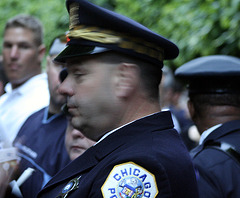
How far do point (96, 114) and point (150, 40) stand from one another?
1.21 feet

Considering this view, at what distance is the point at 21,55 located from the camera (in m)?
4.50

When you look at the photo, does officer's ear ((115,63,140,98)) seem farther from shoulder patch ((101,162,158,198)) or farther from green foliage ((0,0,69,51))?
green foliage ((0,0,69,51))

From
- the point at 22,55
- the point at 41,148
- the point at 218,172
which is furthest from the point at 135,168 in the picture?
the point at 22,55

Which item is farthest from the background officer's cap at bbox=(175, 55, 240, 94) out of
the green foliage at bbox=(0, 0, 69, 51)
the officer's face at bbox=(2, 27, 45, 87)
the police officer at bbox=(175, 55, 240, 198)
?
the green foliage at bbox=(0, 0, 69, 51)

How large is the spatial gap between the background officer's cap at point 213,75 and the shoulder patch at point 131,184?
1.38 meters

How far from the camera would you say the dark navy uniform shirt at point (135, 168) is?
1455 millimetres

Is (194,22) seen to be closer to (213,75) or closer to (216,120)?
(213,75)

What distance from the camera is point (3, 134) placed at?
7.40ft

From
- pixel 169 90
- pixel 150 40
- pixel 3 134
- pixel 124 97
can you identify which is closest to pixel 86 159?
pixel 124 97

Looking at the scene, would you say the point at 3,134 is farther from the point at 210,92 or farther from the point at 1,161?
the point at 210,92

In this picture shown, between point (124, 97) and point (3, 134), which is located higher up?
point (124, 97)

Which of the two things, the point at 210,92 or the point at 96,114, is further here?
the point at 210,92

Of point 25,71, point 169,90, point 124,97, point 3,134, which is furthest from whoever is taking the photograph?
point 169,90

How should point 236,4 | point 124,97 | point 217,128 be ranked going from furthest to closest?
point 236,4 < point 217,128 < point 124,97
